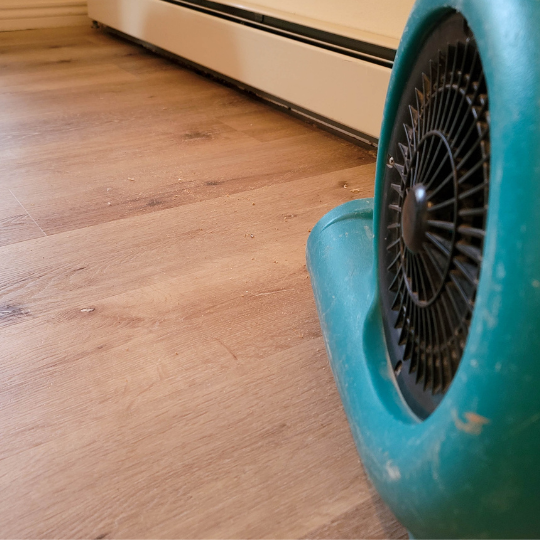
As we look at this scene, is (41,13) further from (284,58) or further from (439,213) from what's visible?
(439,213)

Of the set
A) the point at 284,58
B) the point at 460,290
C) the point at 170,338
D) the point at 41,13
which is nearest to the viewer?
the point at 460,290

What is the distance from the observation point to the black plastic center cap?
1.76 feet

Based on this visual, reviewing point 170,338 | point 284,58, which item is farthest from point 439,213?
point 284,58

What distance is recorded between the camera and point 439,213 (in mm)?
520

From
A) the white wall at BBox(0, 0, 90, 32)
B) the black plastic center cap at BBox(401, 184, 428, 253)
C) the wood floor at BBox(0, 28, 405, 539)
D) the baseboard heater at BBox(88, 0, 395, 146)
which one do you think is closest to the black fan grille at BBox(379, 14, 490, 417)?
the black plastic center cap at BBox(401, 184, 428, 253)

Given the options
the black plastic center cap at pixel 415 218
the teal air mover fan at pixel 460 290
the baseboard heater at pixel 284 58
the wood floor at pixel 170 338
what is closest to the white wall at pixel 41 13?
the baseboard heater at pixel 284 58

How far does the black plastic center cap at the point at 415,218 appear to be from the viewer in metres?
0.54

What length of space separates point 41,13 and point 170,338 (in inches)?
107

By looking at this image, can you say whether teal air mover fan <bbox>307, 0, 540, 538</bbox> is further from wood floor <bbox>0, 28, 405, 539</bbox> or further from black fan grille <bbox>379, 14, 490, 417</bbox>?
wood floor <bbox>0, 28, 405, 539</bbox>

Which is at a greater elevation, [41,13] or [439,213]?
[439,213]

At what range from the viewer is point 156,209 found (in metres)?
1.32

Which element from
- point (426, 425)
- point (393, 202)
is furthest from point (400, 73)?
point (426, 425)

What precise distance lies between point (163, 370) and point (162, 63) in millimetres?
1949

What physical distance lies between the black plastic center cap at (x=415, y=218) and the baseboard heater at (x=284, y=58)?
95 centimetres
